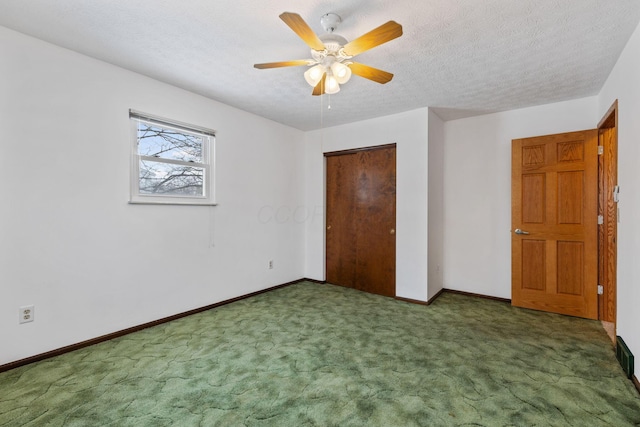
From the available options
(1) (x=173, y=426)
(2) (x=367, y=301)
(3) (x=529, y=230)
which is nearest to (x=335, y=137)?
(2) (x=367, y=301)

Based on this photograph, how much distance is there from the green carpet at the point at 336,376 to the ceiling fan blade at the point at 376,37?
2175mm

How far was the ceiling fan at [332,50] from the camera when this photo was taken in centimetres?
165

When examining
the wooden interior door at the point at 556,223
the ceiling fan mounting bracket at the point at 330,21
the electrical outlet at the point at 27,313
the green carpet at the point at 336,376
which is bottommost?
the green carpet at the point at 336,376

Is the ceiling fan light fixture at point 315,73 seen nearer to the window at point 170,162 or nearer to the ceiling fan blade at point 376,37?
the ceiling fan blade at point 376,37

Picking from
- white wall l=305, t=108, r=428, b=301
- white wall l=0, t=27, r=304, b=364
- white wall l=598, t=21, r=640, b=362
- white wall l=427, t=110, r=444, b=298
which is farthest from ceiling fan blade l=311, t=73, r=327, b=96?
white wall l=598, t=21, r=640, b=362

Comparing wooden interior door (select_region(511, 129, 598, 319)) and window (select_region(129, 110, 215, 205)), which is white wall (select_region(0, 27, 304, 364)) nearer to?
window (select_region(129, 110, 215, 205))

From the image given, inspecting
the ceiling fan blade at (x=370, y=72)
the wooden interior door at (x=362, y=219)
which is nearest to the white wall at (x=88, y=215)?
the wooden interior door at (x=362, y=219)

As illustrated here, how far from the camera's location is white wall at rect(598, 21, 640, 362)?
2.02 metres

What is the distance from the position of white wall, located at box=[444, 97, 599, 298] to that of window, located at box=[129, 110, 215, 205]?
10.6ft

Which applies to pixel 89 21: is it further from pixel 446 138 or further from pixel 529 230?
pixel 529 230

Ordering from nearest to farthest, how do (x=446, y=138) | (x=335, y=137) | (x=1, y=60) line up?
1. (x=1, y=60)
2. (x=446, y=138)
3. (x=335, y=137)

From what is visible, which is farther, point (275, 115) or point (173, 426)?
point (275, 115)

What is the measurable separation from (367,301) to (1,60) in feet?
13.2

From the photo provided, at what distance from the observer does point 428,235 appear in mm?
3668
